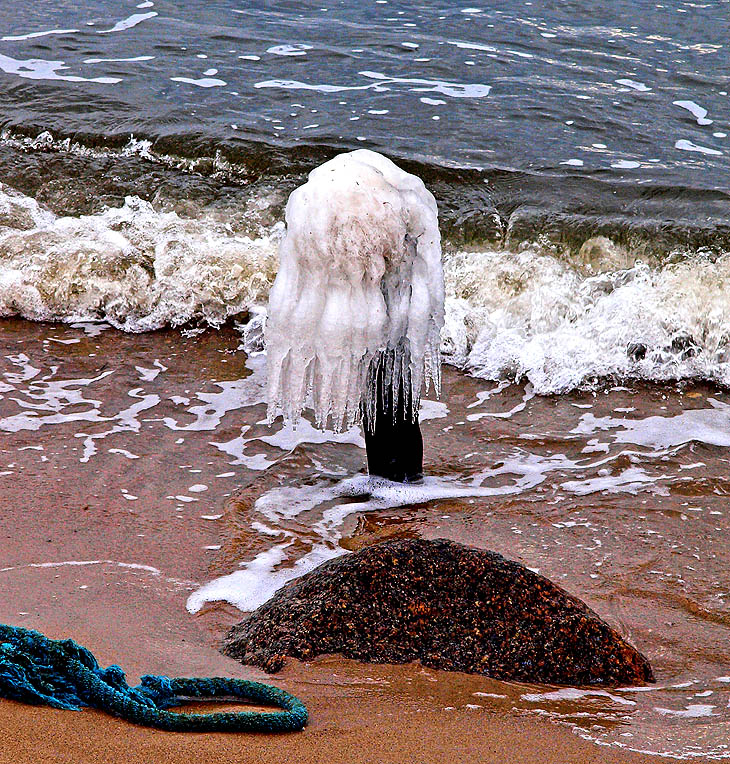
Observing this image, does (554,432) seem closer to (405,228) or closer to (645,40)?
(405,228)

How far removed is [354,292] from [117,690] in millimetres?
1526

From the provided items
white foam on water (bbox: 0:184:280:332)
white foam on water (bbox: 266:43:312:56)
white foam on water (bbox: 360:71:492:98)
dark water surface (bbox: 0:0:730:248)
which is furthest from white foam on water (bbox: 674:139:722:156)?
white foam on water (bbox: 266:43:312:56)

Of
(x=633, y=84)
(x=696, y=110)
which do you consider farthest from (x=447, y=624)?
(x=633, y=84)

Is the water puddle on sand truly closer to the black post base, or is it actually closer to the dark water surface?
the black post base

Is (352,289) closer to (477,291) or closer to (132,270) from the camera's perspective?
(477,291)

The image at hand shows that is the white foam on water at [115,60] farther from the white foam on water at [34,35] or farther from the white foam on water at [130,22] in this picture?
the white foam on water at [34,35]

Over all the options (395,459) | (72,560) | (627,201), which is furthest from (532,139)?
(72,560)

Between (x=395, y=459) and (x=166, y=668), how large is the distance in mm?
1669

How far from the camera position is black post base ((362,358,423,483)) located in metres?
3.55

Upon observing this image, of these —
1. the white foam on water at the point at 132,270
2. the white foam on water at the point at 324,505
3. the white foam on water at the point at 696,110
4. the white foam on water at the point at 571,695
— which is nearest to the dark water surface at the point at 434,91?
the white foam on water at the point at 696,110

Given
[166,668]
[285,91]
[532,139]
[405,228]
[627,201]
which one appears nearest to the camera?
[166,668]

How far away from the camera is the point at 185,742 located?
1958 millimetres

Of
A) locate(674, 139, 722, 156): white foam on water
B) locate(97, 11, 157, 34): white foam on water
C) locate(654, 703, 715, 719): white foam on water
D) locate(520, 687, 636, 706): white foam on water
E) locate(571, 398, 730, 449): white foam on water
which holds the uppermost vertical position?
locate(97, 11, 157, 34): white foam on water

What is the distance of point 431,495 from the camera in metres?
3.97
